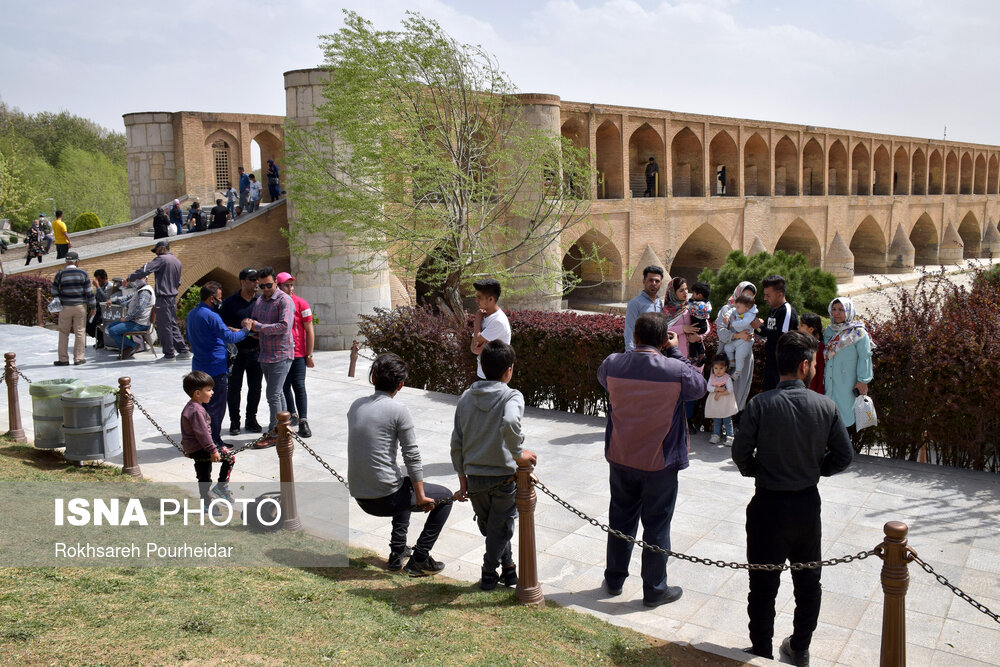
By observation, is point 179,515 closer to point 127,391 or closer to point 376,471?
point 127,391

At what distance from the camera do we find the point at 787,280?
64.7ft

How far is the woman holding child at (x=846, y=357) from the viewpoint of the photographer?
5.88 metres

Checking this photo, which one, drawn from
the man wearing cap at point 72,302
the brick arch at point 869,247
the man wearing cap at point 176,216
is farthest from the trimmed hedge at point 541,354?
the brick arch at point 869,247

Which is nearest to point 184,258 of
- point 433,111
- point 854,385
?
point 433,111

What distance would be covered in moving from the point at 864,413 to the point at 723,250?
25662 millimetres

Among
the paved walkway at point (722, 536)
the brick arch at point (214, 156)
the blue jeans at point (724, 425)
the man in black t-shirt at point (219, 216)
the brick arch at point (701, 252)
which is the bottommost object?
the paved walkway at point (722, 536)

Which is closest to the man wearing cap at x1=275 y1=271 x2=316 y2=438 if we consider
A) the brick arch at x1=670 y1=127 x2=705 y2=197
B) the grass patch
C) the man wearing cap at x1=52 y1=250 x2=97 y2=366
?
the grass patch

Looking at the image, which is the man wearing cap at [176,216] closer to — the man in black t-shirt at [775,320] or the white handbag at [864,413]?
the man in black t-shirt at [775,320]

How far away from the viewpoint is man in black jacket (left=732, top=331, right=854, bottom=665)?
334cm

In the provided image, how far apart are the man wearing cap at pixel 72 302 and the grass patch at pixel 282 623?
7666 millimetres

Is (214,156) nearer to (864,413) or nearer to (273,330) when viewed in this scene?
(273,330)

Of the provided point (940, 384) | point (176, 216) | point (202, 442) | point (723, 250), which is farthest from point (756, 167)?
point (202, 442)

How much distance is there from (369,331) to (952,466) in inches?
276

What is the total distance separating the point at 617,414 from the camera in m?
3.86
